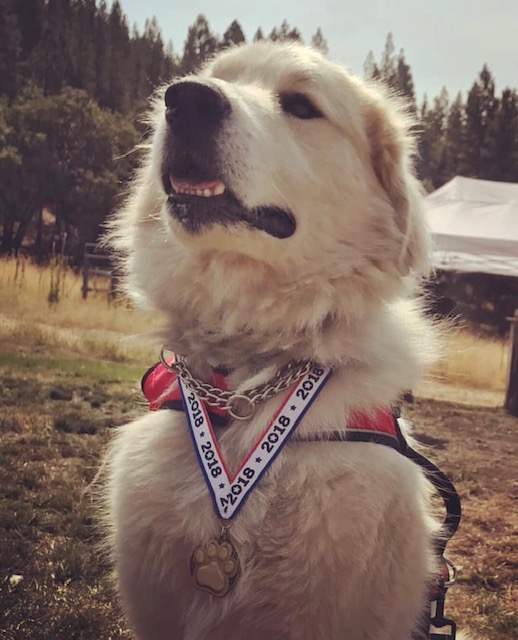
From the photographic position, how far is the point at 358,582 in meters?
1.54

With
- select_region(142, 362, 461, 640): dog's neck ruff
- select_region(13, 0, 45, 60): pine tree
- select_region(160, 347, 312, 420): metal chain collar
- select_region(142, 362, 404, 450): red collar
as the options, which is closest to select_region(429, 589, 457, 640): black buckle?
select_region(142, 362, 461, 640): dog's neck ruff

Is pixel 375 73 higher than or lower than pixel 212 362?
higher

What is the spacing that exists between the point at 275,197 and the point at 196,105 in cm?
34

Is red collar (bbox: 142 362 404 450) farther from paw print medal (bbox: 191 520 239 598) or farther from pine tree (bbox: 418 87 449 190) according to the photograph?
pine tree (bbox: 418 87 449 190)

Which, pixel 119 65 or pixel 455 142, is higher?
pixel 455 142

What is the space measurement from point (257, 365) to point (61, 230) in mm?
10607

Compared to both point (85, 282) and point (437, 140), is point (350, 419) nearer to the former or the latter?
point (85, 282)

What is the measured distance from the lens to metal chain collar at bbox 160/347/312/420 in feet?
5.56

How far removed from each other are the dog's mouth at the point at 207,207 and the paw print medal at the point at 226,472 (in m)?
0.49

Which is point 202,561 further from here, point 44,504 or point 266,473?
point 44,504

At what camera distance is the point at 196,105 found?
5.24ft

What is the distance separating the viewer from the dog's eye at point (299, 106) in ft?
6.42

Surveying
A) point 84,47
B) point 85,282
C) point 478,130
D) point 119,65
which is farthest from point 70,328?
point 478,130

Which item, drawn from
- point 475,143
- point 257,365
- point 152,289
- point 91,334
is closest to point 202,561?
point 257,365
